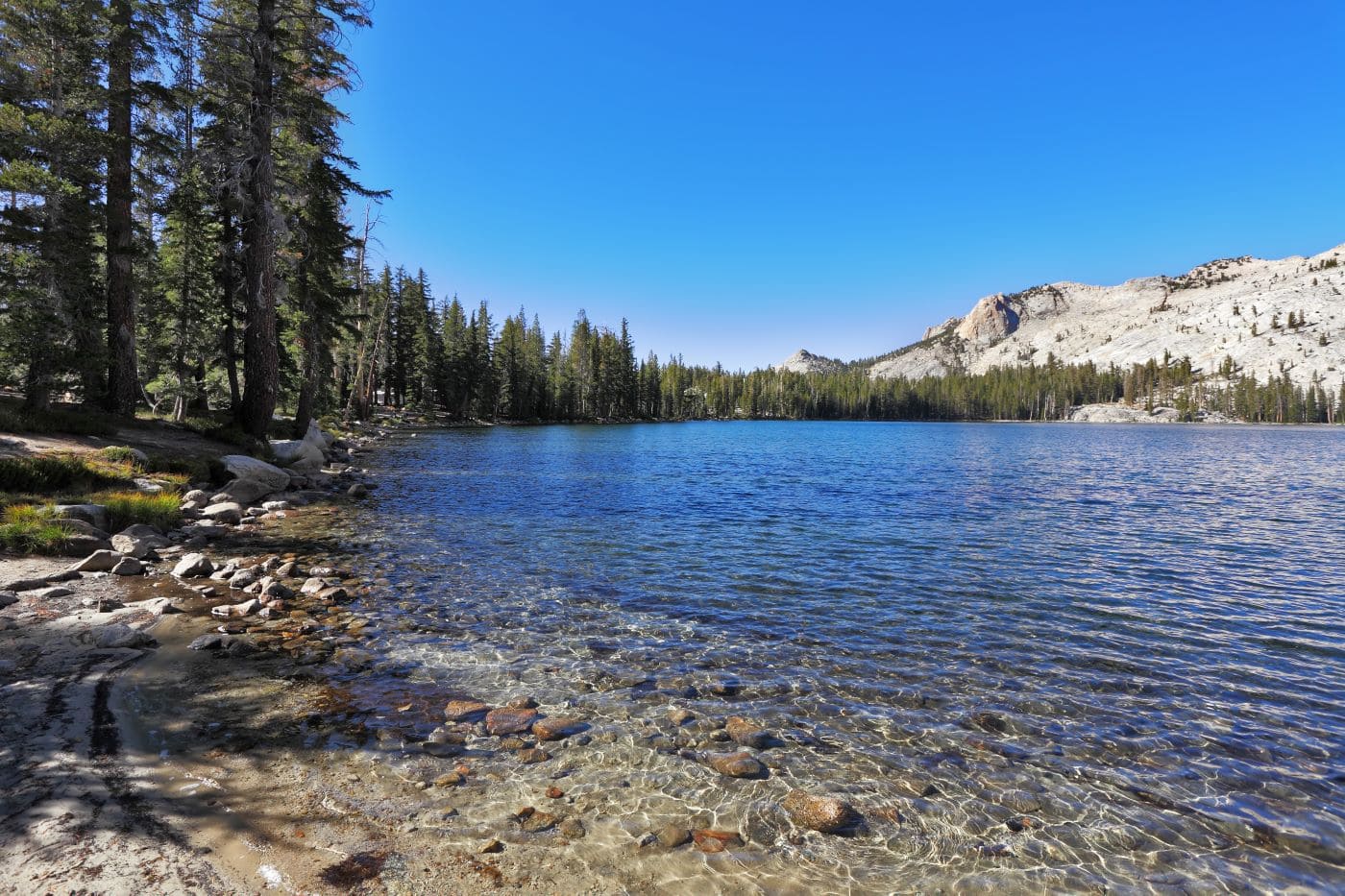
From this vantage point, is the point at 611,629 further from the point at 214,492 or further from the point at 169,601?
the point at 214,492

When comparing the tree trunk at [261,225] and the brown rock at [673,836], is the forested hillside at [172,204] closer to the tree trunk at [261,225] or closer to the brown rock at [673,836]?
the tree trunk at [261,225]

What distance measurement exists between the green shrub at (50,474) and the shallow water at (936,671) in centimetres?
629

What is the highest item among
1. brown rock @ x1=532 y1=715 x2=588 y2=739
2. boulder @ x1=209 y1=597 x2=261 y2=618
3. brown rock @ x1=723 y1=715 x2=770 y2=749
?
boulder @ x1=209 y1=597 x2=261 y2=618

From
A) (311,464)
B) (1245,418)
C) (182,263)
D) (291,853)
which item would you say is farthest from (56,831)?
(1245,418)

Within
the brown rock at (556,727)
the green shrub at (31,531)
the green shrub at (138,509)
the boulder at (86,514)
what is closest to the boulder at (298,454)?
the green shrub at (138,509)

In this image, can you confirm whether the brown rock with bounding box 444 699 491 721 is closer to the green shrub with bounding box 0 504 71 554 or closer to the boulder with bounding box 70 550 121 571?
the boulder with bounding box 70 550 121 571

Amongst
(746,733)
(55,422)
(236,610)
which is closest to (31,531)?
(236,610)

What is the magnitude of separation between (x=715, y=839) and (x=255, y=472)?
67.2 feet

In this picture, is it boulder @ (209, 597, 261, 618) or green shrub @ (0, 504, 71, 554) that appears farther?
green shrub @ (0, 504, 71, 554)

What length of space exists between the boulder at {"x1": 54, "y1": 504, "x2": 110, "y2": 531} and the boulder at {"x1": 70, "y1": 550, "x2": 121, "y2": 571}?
162 centimetres

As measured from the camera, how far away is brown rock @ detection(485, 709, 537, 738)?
6.54 metres

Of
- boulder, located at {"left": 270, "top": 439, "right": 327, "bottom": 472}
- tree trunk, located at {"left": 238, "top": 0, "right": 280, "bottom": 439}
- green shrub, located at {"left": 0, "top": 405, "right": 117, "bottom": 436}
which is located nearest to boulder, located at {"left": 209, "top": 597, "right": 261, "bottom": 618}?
green shrub, located at {"left": 0, "top": 405, "right": 117, "bottom": 436}

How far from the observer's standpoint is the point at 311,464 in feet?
85.7

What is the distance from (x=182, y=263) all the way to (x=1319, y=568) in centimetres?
4360
